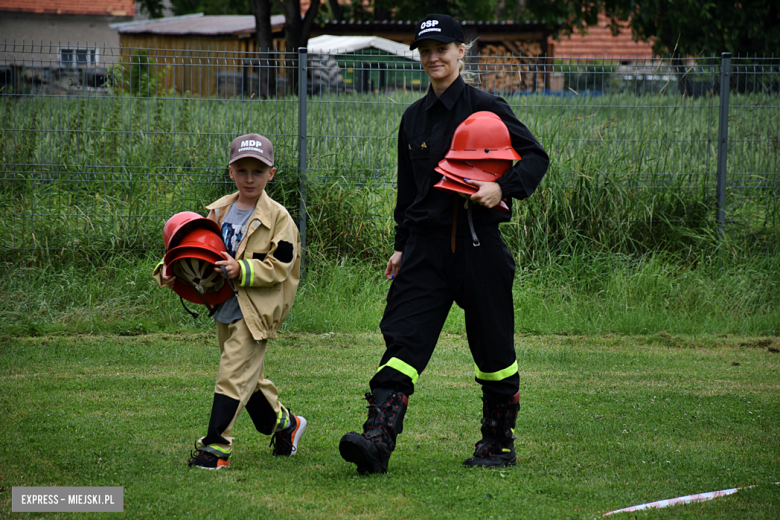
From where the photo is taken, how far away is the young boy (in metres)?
3.63

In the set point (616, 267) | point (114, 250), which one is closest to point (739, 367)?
point (616, 267)

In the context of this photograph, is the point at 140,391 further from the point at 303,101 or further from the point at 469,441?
the point at 303,101

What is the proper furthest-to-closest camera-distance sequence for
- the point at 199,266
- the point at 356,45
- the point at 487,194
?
the point at 356,45, the point at 199,266, the point at 487,194

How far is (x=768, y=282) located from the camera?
778 centimetres

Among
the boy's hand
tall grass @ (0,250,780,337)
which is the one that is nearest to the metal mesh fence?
tall grass @ (0,250,780,337)

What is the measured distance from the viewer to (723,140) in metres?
8.28

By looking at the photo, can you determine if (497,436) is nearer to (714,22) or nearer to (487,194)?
(487,194)

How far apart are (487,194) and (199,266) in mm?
1365

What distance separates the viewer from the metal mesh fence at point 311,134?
7.71m

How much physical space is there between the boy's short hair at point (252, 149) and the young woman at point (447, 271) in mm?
685

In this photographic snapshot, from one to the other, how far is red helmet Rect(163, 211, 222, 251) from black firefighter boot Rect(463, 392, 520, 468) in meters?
1.55

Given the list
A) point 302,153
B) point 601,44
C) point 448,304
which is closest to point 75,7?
point 601,44

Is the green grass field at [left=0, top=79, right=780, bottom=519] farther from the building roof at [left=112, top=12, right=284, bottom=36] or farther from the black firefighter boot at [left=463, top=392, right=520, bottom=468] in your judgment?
the building roof at [left=112, top=12, right=284, bottom=36]

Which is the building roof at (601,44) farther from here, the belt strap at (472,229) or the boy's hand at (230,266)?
the boy's hand at (230,266)
